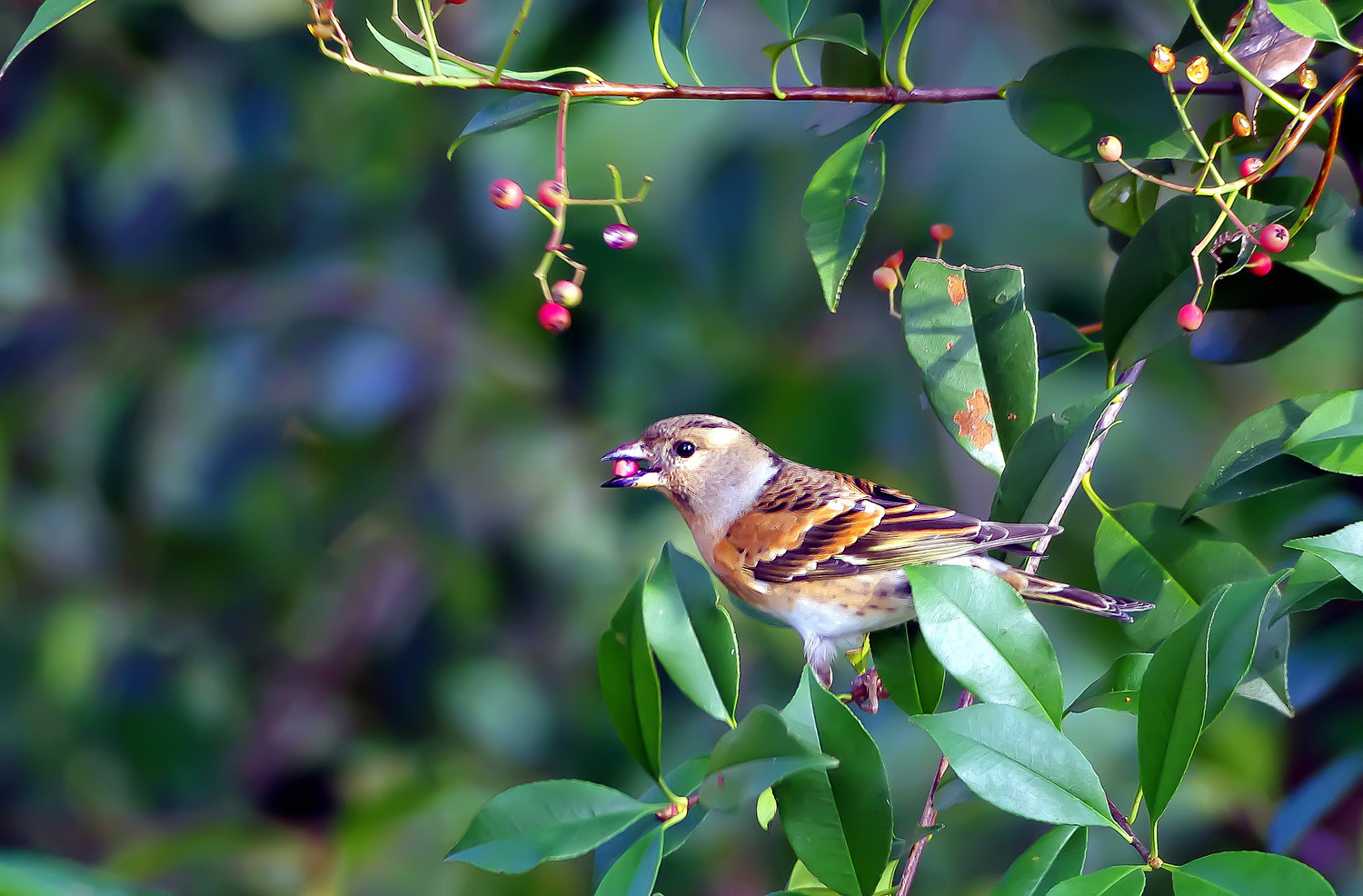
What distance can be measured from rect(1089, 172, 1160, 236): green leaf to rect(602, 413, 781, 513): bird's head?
497 millimetres

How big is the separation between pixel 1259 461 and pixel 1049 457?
162mm

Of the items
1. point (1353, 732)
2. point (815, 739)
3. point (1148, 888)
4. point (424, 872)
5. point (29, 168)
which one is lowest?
point (1148, 888)

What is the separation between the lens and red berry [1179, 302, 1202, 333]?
0.85 meters

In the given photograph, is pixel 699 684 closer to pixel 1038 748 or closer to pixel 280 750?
pixel 1038 748

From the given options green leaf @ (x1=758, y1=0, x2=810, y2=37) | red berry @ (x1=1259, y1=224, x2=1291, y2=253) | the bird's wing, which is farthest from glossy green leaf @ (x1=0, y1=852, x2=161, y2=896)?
red berry @ (x1=1259, y1=224, x2=1291, y2=253)

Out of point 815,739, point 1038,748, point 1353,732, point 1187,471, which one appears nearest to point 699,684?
point 815,739

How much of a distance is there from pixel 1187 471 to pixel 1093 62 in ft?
5.08

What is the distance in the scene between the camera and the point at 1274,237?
0.84 meters

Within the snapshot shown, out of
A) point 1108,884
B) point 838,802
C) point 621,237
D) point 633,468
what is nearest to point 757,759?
point 838,802

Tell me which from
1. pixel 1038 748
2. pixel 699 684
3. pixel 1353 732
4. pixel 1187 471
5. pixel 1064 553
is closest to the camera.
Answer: pixel 1038 748

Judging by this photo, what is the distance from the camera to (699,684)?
0.86 meters

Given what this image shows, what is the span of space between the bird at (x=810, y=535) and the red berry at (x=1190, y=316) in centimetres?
23

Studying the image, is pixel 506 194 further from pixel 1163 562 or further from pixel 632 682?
pixel 1163 562

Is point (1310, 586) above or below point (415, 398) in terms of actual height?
above
